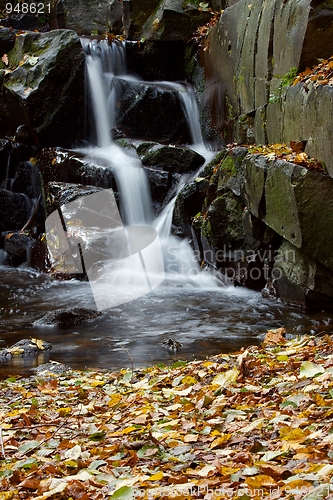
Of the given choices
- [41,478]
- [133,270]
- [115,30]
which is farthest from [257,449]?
[115,30]

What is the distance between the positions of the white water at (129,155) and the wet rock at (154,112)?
19 cm

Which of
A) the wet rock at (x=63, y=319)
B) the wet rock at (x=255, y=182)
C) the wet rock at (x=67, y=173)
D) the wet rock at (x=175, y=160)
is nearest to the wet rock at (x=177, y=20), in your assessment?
the wet rock at (x=175, y=160)

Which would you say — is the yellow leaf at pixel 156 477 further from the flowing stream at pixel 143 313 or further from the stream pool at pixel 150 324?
the flowing stream at pixel 143 313

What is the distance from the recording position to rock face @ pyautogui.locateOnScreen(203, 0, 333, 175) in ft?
24.6

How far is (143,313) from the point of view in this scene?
27.5 ft

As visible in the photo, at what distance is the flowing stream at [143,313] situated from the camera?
20.7 feet

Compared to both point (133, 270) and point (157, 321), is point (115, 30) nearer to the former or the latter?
point (133, 270)

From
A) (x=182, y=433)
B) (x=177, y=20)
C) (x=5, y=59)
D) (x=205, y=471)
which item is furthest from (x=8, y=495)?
(x=5, y=59)

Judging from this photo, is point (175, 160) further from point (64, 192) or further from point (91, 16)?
point (91, 16)

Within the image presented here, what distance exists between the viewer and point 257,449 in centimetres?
255

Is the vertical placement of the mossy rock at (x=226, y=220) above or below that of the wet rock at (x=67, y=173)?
below

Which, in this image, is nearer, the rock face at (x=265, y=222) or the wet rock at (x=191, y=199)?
the rock face at (x=265, y=222)

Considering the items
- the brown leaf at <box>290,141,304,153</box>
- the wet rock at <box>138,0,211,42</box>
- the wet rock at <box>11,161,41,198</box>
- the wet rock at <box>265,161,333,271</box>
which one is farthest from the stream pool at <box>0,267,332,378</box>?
the wet rock at <box>138,0,211,42</box>

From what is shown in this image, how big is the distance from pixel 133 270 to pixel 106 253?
665 mm
